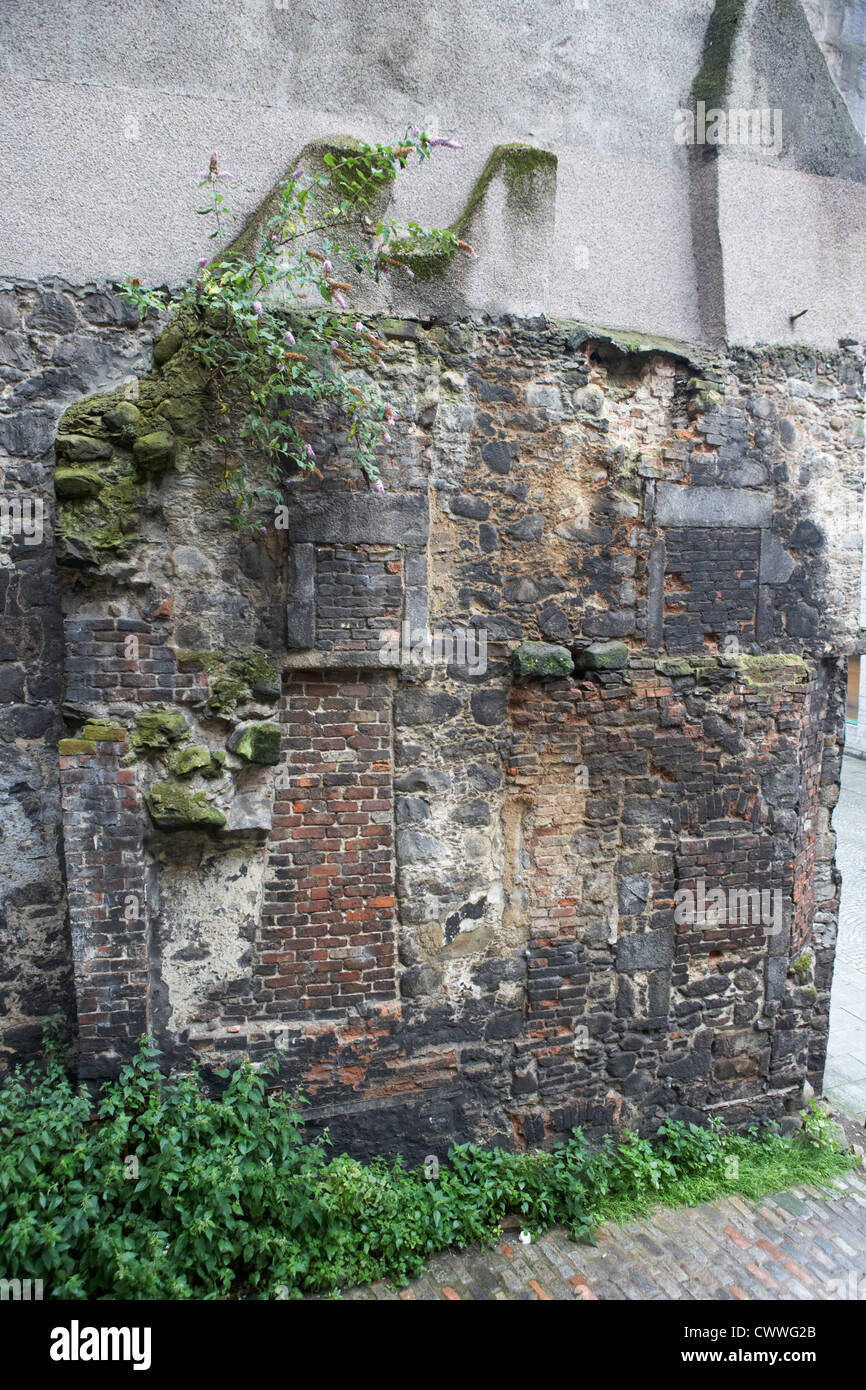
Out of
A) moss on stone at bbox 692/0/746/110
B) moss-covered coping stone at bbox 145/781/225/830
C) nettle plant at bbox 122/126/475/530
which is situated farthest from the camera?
moss on stone at bbox 692/0/746/110

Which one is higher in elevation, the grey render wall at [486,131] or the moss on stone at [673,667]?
the grey render wall at [486,131]

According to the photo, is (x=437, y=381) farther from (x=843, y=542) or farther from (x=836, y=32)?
(x=836, y=32)

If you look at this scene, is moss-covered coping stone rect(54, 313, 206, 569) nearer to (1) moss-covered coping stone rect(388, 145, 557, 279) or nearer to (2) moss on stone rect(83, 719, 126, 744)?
(2) moss on stone rect(83, 719, 126, 744)

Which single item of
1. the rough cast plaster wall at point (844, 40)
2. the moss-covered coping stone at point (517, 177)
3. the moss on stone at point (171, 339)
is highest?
the rough cast plaster wall at point (844, 40)

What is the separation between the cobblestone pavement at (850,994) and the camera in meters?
6.31

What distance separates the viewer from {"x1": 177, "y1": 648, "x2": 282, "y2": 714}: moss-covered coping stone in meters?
3.90

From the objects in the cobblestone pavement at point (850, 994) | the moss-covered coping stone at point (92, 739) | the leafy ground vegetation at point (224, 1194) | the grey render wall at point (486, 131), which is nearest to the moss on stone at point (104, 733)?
the moss-covered coping stone at point (92, 739)

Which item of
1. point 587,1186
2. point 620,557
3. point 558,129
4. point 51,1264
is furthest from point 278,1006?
point 558,129

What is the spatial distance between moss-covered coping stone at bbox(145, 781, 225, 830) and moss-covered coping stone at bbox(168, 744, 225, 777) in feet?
0.28

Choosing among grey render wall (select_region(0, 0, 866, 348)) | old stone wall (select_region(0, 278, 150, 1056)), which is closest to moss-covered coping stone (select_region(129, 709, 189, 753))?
old stone wall (select_region(0, 278, 150, 1056))

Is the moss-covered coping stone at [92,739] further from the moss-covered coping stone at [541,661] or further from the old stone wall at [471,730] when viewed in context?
the moss-covered coping stone at [541,661]

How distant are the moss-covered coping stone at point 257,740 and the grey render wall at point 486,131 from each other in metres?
2.37

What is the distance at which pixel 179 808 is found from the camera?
3.80m

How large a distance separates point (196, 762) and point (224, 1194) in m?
1.94
